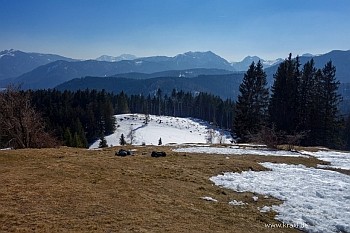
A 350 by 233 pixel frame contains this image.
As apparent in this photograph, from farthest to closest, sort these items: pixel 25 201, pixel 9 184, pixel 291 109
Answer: pixel 291 109
pixel 9 184
pixel 25 201

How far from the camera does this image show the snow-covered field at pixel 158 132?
106 meters

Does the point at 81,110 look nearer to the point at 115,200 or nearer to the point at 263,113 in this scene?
the point at 263,113

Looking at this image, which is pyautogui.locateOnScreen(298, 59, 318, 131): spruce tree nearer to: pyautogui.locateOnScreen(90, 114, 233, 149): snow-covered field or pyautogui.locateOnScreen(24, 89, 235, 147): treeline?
pyautogui.locateOnScreen(24, 89, 235, 147): treeline

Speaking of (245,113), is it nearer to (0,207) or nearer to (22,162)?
(22,162)

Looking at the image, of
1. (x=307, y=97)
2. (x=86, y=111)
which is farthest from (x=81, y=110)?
(x=307, y=97)

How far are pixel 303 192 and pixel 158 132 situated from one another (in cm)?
10438

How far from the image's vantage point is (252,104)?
180 ft

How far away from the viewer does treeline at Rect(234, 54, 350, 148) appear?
52844mm

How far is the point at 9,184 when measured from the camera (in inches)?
485

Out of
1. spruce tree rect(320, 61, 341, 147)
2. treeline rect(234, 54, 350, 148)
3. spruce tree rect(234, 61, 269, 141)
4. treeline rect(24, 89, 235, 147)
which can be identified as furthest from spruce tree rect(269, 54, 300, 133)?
treeline rect(24, 89, 235, 147)

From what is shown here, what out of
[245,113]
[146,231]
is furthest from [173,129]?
[146,231]

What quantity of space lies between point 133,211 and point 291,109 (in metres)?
48.2

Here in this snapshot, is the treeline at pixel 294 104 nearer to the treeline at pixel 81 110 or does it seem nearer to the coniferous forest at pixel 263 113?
the coniferous forest at pixel 263 113

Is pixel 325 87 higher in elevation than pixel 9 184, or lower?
higher
